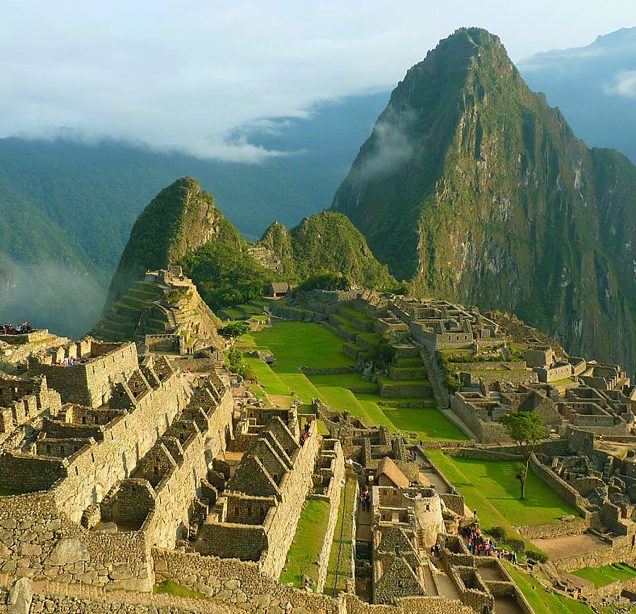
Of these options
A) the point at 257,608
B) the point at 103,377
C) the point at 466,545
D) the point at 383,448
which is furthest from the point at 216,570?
the point at 383,448

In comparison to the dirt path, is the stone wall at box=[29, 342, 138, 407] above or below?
above

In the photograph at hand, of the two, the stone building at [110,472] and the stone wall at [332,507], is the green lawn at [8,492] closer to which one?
the stone building at [110,472]

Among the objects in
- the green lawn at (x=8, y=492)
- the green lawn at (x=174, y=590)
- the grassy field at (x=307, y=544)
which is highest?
the green lawn at (x=8, y=492)

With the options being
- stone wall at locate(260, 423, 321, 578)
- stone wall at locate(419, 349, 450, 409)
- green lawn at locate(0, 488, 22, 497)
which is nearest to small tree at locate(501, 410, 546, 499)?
stone wall at locate(419, 349, 450, 409)

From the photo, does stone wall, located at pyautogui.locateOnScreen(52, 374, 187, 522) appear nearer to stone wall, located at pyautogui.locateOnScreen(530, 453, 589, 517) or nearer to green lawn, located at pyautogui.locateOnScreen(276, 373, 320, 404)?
green lawn, located at pyautogui.locateOnScreen(276, 373, 320, 404)

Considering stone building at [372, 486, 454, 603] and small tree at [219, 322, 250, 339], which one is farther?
small tree at [219, 322, 250, 339]

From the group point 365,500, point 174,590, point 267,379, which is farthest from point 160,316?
point 174,590

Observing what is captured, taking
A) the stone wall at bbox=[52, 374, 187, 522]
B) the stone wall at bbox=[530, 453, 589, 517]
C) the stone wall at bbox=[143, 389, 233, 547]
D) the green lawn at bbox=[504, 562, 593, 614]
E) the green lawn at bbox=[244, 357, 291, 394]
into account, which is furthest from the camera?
the green lawn at bbox=[244, 357, 291, 394]

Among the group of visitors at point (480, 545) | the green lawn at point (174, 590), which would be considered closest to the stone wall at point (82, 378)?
the green lawn at point (174, 590)
